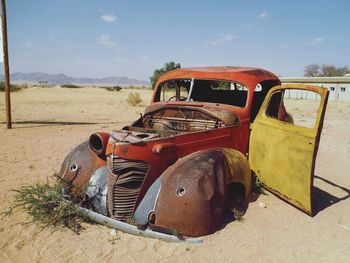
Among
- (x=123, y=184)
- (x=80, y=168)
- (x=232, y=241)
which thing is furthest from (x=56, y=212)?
(x=232, y=241)

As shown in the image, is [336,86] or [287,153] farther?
[336,86]

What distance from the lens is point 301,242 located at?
3.55 m

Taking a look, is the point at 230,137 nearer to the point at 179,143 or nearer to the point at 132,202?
the point at 179,143

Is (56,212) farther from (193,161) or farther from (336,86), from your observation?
(336,86)

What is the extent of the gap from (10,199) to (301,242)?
3.91 metres

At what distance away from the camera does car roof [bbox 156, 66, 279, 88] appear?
5277mm

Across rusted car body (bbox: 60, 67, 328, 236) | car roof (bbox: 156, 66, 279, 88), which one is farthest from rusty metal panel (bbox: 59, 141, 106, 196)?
car roof (bbox: 156, 66, 279, 88)

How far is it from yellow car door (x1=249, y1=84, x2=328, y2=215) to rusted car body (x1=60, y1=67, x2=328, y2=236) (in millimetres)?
12

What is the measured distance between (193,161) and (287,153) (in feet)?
4.55

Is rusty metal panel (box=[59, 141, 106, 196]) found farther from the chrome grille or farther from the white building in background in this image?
the white building in background

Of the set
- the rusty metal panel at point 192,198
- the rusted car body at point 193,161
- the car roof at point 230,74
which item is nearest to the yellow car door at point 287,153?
the rusted car body at point 193,161

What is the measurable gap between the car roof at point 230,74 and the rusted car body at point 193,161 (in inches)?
0.6

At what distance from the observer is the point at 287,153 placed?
430 cm

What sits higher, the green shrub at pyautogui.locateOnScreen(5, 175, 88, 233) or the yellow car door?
the yellow car door
